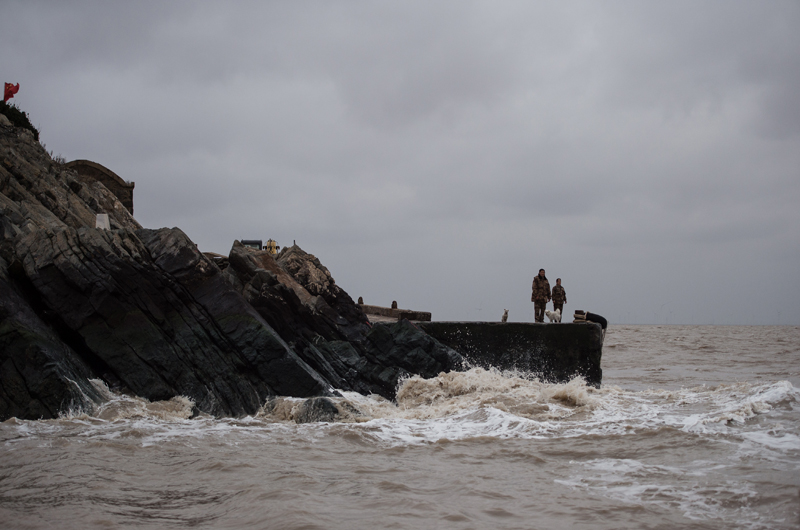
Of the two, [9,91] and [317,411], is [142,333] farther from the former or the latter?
[9,91]

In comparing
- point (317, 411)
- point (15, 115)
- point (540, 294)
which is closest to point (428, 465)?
point (317, 411)

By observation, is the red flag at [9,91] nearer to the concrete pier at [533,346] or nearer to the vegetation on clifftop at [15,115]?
the vegetation on clifftop at [15,115]

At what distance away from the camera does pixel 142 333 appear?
360 inches

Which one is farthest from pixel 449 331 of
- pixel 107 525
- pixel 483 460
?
pixel 107 525

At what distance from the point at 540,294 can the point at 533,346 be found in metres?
3.39

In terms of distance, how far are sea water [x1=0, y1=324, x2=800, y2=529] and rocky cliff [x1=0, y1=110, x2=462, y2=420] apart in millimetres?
400

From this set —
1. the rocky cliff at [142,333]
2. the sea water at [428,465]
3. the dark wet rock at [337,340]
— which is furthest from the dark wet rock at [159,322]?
the dark wet rock at [337,340]

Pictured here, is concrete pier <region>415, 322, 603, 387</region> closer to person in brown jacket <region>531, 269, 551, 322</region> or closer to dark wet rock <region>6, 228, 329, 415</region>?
person in brown jacket <region>531, 269, 551, 322</region>

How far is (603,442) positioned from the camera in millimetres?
6922

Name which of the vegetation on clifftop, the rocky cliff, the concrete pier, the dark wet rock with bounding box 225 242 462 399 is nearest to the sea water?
the rocky cliff

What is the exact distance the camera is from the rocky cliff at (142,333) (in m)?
8.09

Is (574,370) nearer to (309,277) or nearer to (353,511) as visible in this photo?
(309,277)

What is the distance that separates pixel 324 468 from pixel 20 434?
3896 millimetres

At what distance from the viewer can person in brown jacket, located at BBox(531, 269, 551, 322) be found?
1529cm
